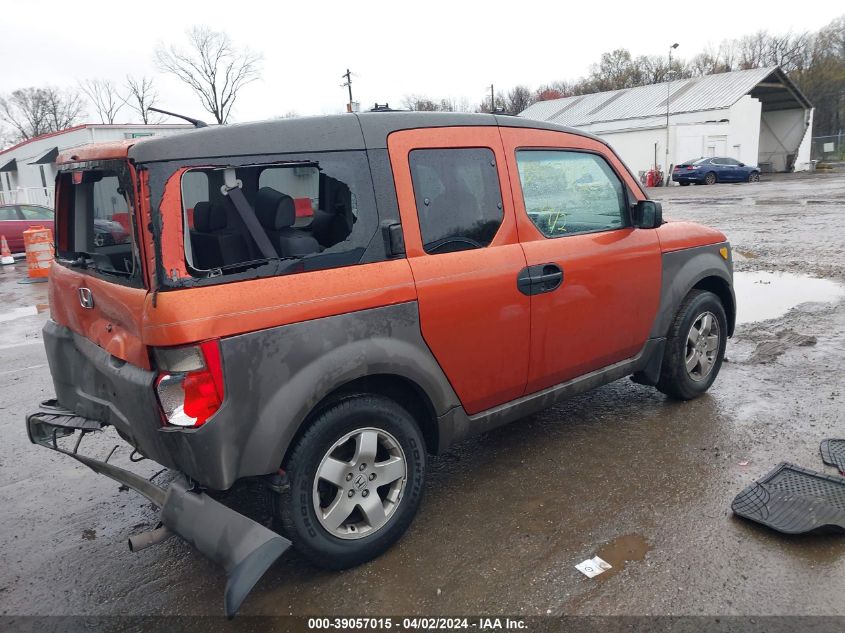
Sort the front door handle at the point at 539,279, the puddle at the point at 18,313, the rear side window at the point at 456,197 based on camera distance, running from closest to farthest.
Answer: the rear side window at the point at 456,197 → the front door handle at the point at 539,279 → the puddle at the point at 18,313

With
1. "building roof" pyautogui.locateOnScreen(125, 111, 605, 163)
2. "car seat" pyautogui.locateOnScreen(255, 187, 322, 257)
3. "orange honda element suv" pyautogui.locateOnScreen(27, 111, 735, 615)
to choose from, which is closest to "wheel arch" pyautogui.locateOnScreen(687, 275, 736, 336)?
"orange honda element suv" pyautogui.locateOnScreen(27, 111, 735, 615)

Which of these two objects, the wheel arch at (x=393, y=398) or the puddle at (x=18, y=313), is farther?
the puddle at (x=18, y=313)

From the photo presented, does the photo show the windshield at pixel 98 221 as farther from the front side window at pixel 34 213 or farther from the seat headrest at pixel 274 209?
the front side window at pixel 34 213

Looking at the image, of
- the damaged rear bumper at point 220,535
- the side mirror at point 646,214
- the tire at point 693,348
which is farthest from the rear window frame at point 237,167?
the tire at point 693,348

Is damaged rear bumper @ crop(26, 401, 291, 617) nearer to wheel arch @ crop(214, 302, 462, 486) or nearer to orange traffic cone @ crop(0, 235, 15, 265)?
wheel arch @ crop(214, 302, 462, 486)

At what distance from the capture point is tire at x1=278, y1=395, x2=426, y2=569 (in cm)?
276

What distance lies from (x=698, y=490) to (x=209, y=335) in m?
2.75

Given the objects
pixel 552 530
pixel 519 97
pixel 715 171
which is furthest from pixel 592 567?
pixel 519 97

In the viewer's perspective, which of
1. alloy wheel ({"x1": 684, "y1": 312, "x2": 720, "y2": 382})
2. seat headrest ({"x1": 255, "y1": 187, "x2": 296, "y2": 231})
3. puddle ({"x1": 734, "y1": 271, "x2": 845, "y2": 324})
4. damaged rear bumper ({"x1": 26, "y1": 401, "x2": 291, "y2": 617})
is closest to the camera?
damaged rear bumper ({"x1": 26, "y1": 401, "x2": 291, "y2": 617})

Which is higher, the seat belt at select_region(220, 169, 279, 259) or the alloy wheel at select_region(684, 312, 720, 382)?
the seat belt at select_region(220, 169, 279, 259)

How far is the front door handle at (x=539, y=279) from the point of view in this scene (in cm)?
346

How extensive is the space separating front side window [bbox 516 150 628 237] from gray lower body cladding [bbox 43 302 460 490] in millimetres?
1130

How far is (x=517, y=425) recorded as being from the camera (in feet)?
15.0

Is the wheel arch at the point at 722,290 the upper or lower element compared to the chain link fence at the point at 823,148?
lower
